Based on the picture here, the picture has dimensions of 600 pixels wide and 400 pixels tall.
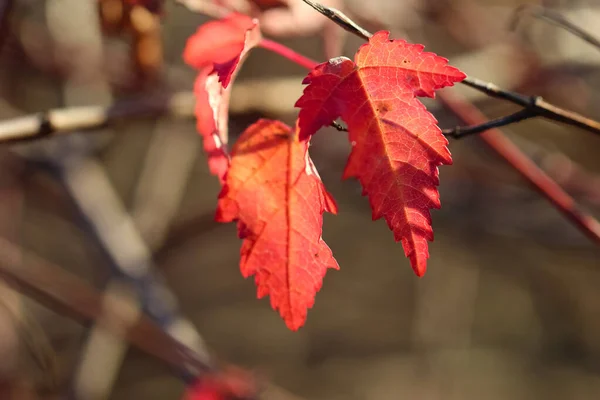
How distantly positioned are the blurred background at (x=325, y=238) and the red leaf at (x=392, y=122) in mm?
677

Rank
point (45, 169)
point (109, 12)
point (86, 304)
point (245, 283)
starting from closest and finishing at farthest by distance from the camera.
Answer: point (109, 12) < point (86, 304) < point (45, 169) < point (245, 283)

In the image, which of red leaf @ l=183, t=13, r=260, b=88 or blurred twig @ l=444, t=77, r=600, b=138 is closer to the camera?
blurred twig @ l=444, t=77, r=600, b=138

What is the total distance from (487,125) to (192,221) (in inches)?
62.8

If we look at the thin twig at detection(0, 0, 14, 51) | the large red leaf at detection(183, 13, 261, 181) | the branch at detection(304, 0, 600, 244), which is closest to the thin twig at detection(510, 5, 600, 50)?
the branch at detection(304, 0, 600, 244)

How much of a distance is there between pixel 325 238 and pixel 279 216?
3.47 meters

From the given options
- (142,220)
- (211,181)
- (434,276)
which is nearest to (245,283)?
(211,181)

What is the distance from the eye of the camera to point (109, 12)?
3.26ft

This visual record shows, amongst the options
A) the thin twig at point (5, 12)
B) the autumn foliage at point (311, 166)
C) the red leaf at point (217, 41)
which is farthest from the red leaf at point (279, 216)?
the thin twig at point (5, 12)

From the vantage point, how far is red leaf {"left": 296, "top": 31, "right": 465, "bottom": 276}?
0.52m

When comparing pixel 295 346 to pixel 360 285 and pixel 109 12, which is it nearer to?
pixel 360 285

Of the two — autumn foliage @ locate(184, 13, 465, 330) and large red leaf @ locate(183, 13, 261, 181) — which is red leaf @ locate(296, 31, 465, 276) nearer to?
autumn foliage @ locate(184, 13, 465, 330)

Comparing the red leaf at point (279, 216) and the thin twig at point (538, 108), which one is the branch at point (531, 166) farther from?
the red leaf at point (279, 216)

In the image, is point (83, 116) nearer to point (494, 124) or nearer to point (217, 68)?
point (217, 68)

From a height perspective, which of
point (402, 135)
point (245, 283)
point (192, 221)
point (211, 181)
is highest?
point (211, 181)
